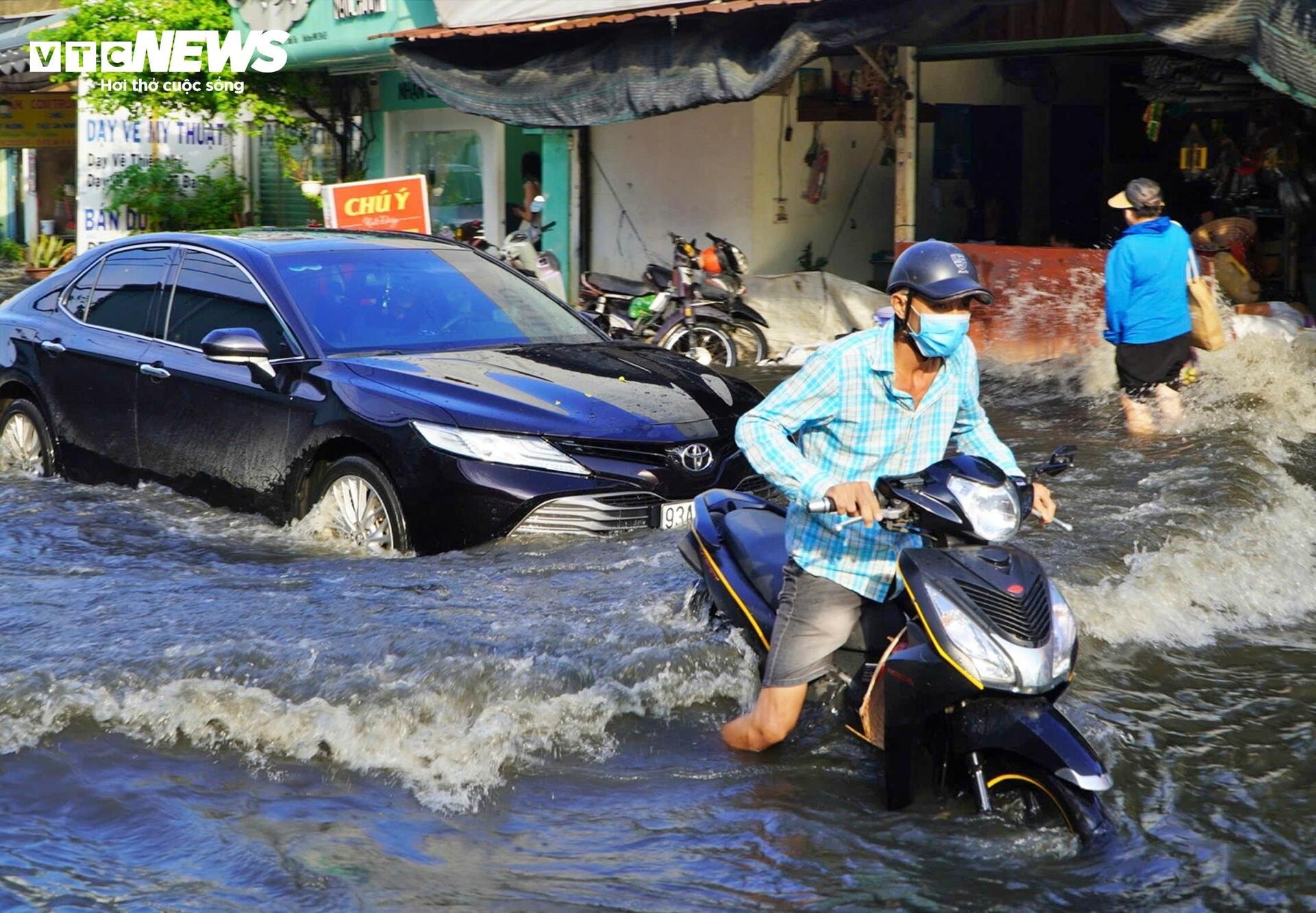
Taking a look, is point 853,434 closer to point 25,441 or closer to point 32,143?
point 25,441

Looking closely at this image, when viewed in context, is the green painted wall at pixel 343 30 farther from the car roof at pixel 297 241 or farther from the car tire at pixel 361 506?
the car tire at pixel 361 506

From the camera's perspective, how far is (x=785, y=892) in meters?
3.90

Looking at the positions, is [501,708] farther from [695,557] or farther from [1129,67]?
[1129,67]

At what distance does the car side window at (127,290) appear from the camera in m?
8.02

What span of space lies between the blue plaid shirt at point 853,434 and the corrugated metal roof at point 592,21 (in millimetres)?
7971

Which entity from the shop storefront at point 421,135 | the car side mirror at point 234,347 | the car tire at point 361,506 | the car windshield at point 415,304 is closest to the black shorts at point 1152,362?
the car windshield at point 415,304

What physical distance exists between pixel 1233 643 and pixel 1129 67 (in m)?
11.6

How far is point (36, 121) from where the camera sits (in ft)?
79.4

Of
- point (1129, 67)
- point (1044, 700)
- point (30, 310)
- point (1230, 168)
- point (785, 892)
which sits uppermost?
point (1129, 67)

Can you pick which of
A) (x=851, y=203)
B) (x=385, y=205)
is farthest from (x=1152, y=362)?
(x=385, y=205)

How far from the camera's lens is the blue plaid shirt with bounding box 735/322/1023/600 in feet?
13.2

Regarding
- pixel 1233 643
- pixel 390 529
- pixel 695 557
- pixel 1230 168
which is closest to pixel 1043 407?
pixel 1230 168

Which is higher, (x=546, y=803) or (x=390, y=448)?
(x=390, y=448)

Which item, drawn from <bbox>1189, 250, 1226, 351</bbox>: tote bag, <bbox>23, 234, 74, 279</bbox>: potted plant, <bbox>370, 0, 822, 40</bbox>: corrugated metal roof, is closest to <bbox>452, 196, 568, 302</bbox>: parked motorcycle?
<bbox>370, 0, 822, 40</bbox>: corrugated metal roof
